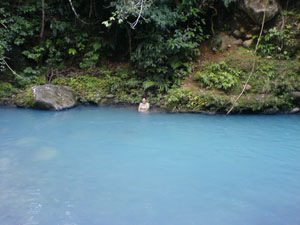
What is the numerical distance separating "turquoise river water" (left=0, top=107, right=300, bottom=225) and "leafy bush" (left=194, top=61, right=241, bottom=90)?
6.84 ft

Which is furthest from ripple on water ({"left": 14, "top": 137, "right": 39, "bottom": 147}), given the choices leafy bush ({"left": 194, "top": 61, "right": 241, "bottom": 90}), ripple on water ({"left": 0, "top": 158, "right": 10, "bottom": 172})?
leafy bush ({"left": 194, "top": 61, "right": 241, "bottom": 90})

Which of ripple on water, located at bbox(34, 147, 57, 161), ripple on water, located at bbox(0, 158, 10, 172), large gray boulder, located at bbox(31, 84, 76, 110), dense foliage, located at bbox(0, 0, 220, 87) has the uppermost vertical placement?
dense foliage, located at bbox(0, 0, 220, 87)

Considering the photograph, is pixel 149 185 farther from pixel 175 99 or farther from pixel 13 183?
pixel 175 99

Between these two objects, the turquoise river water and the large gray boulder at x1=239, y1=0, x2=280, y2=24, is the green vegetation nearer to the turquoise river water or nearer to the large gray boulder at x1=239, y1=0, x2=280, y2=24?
the large gray boulder at x1=239, y1=0, x2=280, y2=24

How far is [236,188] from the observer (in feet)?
16.3

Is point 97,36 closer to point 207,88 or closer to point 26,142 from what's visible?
point 207,88

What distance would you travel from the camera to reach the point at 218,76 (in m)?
11.1

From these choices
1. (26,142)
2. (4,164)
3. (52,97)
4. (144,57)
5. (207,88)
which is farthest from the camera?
(144,57)

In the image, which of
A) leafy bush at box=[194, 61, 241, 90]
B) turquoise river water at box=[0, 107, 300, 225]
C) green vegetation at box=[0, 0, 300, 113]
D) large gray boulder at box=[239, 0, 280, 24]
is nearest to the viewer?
turquoise river water at box=[0, 107, 300, 225]

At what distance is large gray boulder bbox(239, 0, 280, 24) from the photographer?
11438 millimetres

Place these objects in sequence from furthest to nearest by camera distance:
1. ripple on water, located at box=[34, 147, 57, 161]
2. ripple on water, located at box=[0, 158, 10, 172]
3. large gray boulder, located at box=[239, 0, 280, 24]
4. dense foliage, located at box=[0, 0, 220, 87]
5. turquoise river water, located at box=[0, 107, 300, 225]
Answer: large gray boulder, located at box=[239, 0, 280, 24] < dense foliage, located at box=[0, 0, 220, 87] < ripple on water, located at box=[34, 147, 57, 161] < ripple on water, located at box=[0, 158, 10, 172] < turquoise river water, located at box=[0, 107, 300, 225]

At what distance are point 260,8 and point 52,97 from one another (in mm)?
10062

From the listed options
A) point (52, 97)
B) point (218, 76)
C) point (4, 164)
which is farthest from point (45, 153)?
point (218, 76)

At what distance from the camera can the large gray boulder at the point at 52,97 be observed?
10822 millimetres
